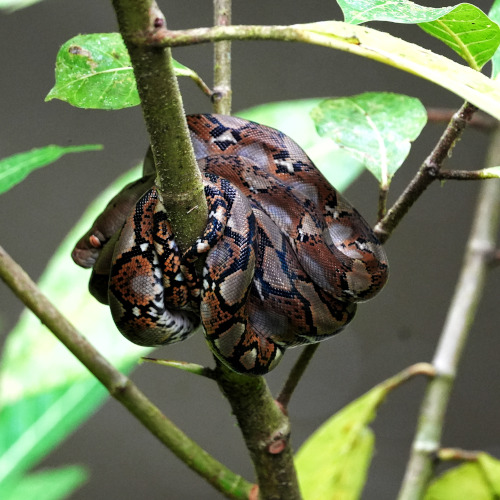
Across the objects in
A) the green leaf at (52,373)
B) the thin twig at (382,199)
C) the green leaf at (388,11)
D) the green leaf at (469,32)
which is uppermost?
the green leaf at (388,11)

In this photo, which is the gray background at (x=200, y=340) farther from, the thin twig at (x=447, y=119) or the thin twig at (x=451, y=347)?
the thin twig at (x=451, y=347)

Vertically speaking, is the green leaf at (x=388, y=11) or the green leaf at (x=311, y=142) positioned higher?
the green leaf at (x=388, y=11)

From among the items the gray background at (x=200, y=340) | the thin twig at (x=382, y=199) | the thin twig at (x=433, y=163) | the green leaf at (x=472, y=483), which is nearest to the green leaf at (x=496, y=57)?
the thin twig at (x=433, y=163)

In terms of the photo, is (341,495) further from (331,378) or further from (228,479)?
(331,378)

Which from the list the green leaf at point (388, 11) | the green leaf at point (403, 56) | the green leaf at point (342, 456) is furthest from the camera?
the green leaf at point (342, 456)

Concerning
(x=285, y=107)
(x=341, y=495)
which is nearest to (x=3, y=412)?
(x=341, y=495)

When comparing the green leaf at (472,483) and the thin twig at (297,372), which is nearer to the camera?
the thin twig at (297,372)
